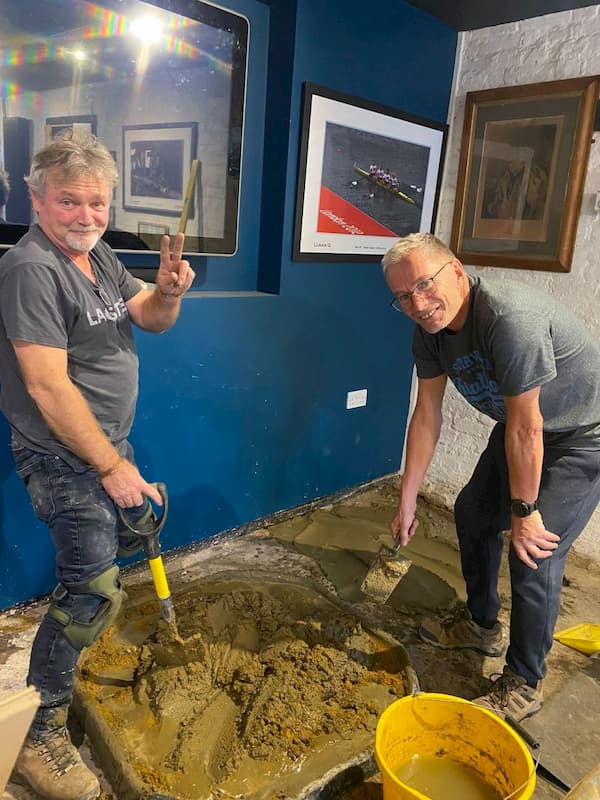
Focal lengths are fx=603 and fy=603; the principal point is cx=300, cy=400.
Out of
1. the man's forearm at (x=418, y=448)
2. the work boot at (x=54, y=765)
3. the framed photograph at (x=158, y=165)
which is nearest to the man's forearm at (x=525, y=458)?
the man's forearm at (x=418, y=448)

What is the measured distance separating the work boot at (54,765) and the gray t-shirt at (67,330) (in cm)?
63

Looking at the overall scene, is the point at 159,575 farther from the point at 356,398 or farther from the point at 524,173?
the point at 524,173

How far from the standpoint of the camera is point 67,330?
134 cm

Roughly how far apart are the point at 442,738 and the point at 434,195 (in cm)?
242

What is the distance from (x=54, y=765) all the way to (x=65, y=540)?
1.72 feet

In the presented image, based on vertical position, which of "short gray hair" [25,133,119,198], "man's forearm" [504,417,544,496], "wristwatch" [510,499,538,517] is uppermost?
"short gray hair" [25,133,119,198]

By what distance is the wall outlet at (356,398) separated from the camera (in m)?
2.94

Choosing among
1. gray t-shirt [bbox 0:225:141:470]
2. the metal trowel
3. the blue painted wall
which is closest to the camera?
gray t-shirt [bbox 0:225:141:470]

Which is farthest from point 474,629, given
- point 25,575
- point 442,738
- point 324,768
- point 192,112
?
point 192,112

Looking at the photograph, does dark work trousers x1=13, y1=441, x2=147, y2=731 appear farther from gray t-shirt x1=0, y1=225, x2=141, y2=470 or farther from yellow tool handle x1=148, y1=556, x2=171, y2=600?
yellow tool handle x1=148, y1=556, x2=171, y2=600

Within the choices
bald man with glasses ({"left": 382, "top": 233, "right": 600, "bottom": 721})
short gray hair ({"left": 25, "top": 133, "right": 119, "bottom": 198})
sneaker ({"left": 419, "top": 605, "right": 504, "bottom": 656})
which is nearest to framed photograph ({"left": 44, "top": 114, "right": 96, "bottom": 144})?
short gray hair ({"left": 25, "top": 133, "right": 119, "bottom": 198})

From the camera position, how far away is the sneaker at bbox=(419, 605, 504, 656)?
203cm

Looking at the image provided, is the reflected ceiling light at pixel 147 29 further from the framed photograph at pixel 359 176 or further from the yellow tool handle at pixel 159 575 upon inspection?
the yellow tool handle at pixel 159 575

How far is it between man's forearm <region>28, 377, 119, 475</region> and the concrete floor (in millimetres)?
779
